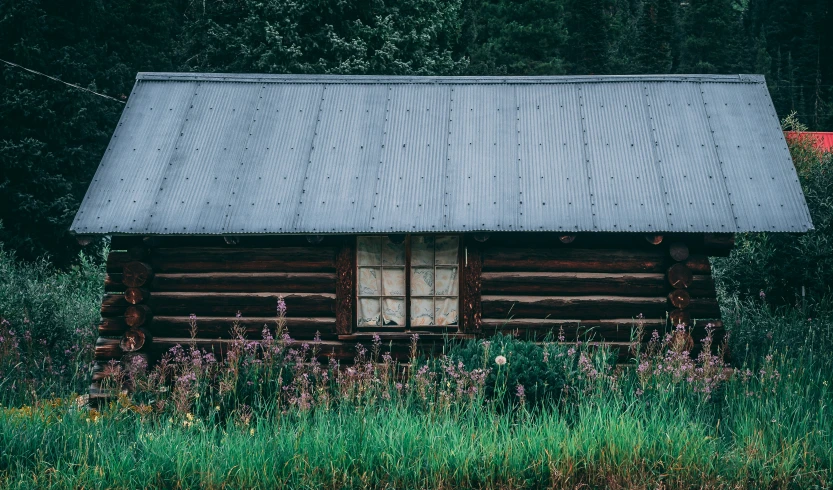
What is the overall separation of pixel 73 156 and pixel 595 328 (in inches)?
588

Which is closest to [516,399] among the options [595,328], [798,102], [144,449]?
[595,328]

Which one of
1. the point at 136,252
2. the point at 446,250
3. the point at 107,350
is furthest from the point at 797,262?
the point at 107,350

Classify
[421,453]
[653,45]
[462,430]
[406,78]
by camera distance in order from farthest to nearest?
1. [653,45]
2. [406,78]
3. [462,430]
4. [421,453]

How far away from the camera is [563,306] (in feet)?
30.5

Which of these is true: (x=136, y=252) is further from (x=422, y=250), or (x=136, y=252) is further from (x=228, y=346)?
(x=422, y=250)

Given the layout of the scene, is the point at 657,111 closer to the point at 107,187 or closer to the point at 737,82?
the point at 737,82

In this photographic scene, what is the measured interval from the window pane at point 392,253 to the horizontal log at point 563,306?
115 centimetres

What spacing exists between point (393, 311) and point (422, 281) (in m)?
0.52

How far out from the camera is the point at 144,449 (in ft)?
21.3

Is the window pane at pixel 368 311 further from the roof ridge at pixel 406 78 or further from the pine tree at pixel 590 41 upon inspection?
the pine tree at pixel 590 41

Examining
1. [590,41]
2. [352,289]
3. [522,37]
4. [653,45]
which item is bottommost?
[352,289]

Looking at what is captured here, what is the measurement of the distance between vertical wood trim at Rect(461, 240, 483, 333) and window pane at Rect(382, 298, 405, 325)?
2.54ft

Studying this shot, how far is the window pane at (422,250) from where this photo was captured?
9.41 m

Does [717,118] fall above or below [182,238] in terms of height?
above
